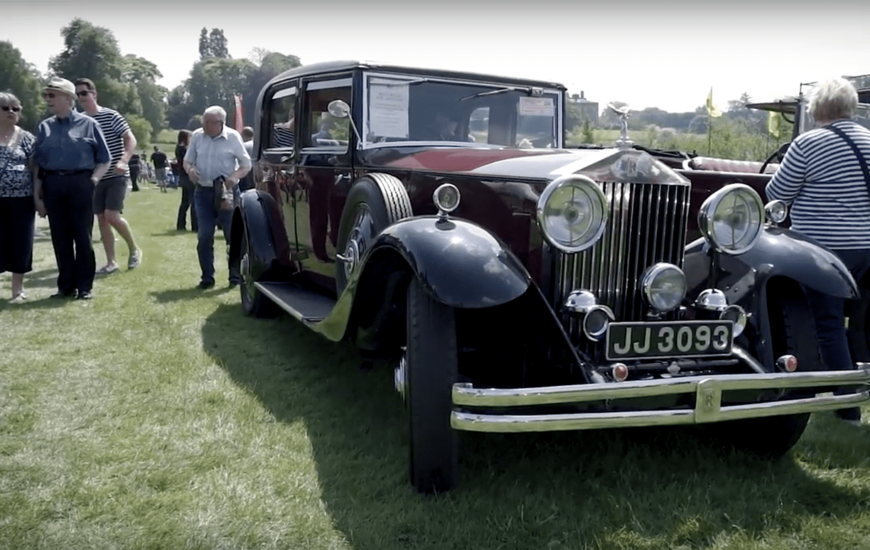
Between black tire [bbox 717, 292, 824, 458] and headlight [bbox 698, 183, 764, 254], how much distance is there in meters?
0.38

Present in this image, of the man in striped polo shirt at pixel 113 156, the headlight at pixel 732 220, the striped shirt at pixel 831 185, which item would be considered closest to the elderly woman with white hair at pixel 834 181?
the striped shirt at pixel 831 185

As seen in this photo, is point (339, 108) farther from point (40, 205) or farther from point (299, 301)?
point (40, 205)

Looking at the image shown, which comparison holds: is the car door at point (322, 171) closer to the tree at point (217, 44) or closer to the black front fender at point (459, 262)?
the black front fender at point (459, 262)

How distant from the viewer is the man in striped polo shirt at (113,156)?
22.7 feet

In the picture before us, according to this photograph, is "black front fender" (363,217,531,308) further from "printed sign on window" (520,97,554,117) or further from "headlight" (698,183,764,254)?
"printed sign on window" (520,97,554,117)

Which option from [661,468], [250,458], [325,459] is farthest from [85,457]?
[661,468]

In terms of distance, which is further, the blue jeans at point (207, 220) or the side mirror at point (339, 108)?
the blue jeans at point (207, 220)

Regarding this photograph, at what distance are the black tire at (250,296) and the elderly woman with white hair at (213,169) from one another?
80 cm

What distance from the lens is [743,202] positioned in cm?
309

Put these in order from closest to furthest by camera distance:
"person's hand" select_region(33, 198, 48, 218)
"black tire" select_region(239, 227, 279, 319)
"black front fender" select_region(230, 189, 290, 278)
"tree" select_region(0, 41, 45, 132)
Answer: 1. "black front fender" select_region(230, 189, 290, 278)
2. "black tire" select_region(239, 227, 279, 319)
3. "person's hand" select_region(33, 198, 48, 218)
4. "tree" select_region(0, 41, 45, 132)

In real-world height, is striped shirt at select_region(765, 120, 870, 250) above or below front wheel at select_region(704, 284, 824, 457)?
above

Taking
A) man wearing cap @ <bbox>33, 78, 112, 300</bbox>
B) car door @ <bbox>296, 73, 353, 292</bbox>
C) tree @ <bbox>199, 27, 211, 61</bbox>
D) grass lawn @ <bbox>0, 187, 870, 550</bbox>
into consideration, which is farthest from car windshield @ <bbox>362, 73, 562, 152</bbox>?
tree @ <bbox>199, 27, 211, 61</bbox>

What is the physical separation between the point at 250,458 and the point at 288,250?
2.41 m

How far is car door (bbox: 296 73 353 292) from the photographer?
169 inches
